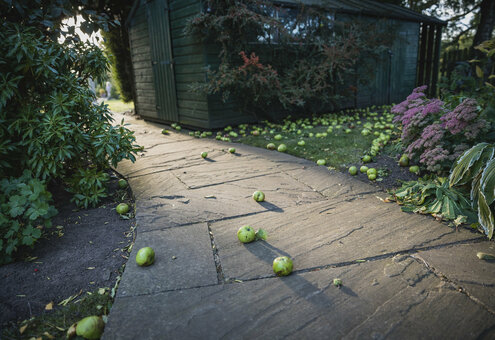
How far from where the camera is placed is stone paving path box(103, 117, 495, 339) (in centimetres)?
145

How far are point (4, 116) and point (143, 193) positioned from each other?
1292 mm

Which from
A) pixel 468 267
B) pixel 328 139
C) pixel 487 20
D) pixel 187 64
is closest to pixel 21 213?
pixel 468 267

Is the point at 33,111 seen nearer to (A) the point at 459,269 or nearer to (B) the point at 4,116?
(B) the point at 4,116

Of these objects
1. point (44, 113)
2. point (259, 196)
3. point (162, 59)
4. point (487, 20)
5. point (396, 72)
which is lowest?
point (259, 196)

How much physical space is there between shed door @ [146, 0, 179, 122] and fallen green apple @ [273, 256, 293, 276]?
629 centimetres

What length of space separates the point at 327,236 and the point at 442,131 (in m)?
1.63

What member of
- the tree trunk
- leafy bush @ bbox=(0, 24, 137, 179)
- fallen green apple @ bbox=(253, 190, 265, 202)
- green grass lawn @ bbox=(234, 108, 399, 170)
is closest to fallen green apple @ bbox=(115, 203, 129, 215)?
leafy bush @ bbox=(0, 24, 137, 179)

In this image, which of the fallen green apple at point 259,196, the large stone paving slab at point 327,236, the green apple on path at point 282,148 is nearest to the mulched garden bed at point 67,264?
the large stone paving slab at point 327,236

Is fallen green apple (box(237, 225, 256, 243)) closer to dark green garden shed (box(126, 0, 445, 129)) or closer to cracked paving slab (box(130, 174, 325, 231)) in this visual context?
cracked paving slab (box(130, 174, 325, 231))

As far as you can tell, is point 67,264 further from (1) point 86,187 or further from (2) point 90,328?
(1) point 86,187

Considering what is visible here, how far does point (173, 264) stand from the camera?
1.96m

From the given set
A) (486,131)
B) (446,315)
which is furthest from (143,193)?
(486,131)

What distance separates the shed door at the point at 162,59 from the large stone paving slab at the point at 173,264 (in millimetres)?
5675

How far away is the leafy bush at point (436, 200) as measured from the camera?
95.3 inches
